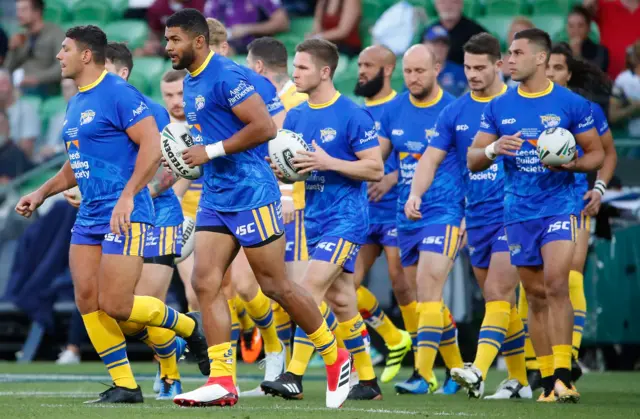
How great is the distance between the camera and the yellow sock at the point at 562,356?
27.3 feet

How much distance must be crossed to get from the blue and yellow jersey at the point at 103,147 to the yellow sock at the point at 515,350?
10.4ft

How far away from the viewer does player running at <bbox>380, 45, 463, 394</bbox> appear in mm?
9547

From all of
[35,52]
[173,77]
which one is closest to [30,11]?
[35,52]

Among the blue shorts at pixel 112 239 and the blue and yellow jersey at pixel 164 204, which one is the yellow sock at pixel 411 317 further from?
the blue shorts at pixel 112 239


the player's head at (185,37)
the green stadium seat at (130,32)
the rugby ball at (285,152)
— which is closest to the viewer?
the player's head at (185,37)

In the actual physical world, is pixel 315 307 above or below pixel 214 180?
below

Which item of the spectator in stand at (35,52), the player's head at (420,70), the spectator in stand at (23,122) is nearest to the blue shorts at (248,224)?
the player's head at (420,70)

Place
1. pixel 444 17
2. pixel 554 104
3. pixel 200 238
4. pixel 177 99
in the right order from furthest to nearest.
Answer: pixel 444 17 < pixel 177 99 < pixel 554 104 < pixel 200 238

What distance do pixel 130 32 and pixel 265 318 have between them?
9419 millimetres

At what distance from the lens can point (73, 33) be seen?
781 centimetres

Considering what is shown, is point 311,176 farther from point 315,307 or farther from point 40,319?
point 40,319

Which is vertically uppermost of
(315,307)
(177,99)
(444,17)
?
(444,17)

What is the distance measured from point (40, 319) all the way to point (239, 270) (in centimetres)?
482

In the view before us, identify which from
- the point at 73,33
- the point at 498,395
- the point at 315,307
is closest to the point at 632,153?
the point at 498,395
